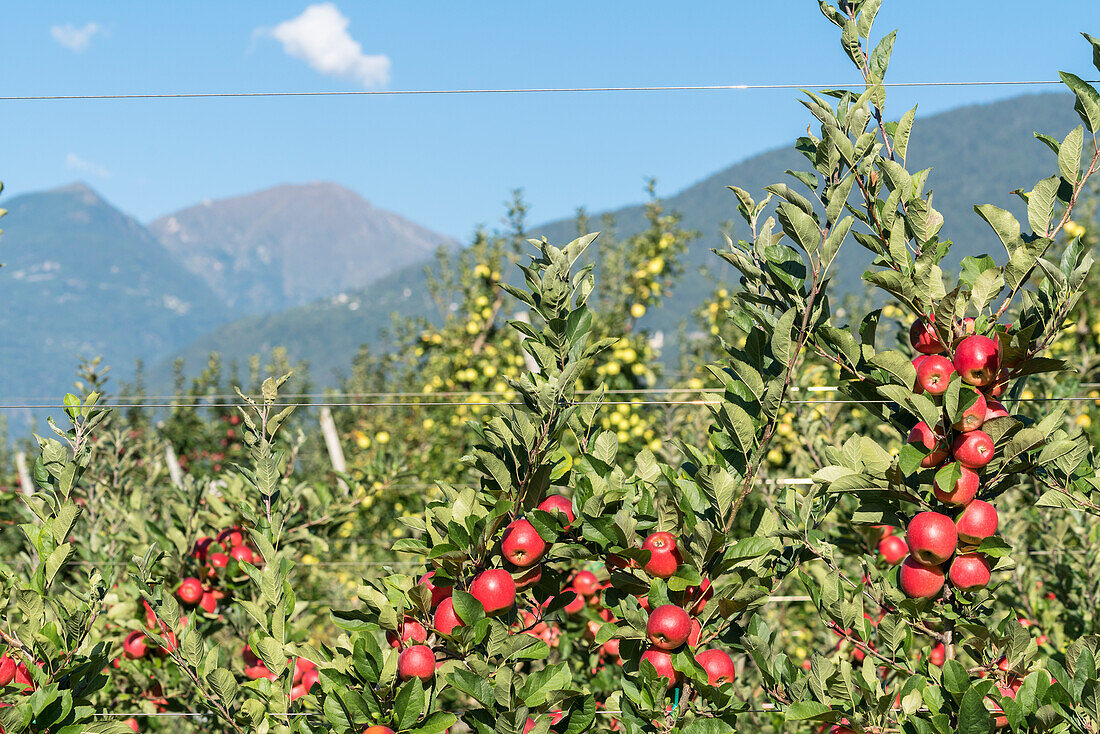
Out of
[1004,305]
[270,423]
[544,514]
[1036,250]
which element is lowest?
[544,514]

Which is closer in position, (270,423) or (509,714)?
(509,714)

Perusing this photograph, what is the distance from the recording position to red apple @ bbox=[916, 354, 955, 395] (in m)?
1.82

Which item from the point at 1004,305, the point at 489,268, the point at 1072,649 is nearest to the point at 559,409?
the point at 1004,305

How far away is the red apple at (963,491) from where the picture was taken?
1782 millimetres

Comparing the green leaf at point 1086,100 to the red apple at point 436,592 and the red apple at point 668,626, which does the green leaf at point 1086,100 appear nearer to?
the red apple at point 668,626

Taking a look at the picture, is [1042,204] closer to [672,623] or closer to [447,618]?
[672,623]

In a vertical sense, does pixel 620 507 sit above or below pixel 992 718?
above

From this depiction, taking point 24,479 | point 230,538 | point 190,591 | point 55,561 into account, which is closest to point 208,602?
point 190,591

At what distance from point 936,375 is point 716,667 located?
853mm

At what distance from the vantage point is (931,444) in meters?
1.82

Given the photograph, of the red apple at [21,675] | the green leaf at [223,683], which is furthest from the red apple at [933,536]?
the red apple at [21,675]

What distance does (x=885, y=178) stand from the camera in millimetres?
1949

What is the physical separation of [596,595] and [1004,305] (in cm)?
206

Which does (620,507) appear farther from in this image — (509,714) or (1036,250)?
(1036,250)
